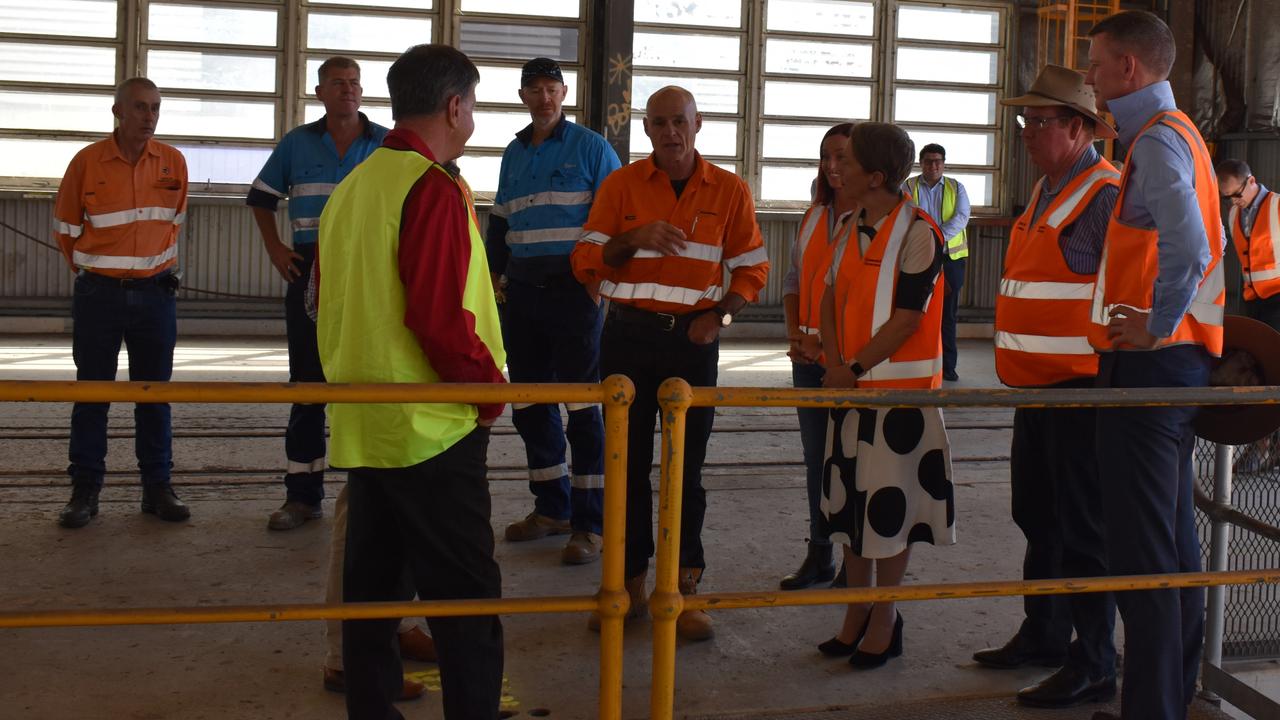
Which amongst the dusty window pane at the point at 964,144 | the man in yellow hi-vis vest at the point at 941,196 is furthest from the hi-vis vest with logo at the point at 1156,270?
the dusty window pane at the point at 964,144

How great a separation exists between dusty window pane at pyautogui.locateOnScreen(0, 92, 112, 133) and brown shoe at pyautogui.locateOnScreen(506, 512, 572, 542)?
29.9 ft

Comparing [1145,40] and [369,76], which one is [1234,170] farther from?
[369,76]

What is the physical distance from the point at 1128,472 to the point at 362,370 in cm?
199

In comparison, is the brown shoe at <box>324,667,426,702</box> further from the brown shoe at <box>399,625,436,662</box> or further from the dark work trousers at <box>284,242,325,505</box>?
the dark work trousers at <box>284,242,325,505</box>

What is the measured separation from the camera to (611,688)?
2682mm

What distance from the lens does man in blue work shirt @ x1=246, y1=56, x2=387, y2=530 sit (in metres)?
5.43

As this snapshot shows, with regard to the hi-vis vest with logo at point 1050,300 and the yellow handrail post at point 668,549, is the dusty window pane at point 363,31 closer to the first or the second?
the hi-vis vest with logo at point 1050,300

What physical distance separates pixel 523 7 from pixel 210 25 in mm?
3345

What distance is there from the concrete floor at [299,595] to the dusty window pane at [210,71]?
6.41 meters

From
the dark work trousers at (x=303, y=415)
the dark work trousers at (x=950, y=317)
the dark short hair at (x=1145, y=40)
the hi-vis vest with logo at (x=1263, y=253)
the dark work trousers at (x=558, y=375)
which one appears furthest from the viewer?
the dark work trousers at (x=950, y=317)

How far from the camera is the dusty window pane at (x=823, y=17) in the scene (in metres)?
14.7

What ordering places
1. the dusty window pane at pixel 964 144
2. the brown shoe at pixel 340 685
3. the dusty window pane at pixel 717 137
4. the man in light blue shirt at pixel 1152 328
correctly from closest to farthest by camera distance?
the man in light blue shirt at pixel 1152 328
the brown shoe at pixel 340 685
the dusty window pane at pixel 717 137
the dusty window pane at pixel 964 144

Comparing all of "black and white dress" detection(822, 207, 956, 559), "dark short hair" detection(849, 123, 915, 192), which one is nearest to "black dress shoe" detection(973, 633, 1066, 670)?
"black and white dress" detection(822, 207, 956, 559)

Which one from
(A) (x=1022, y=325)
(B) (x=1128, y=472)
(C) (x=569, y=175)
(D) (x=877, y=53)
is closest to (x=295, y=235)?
(C) (x=569, y=175)
